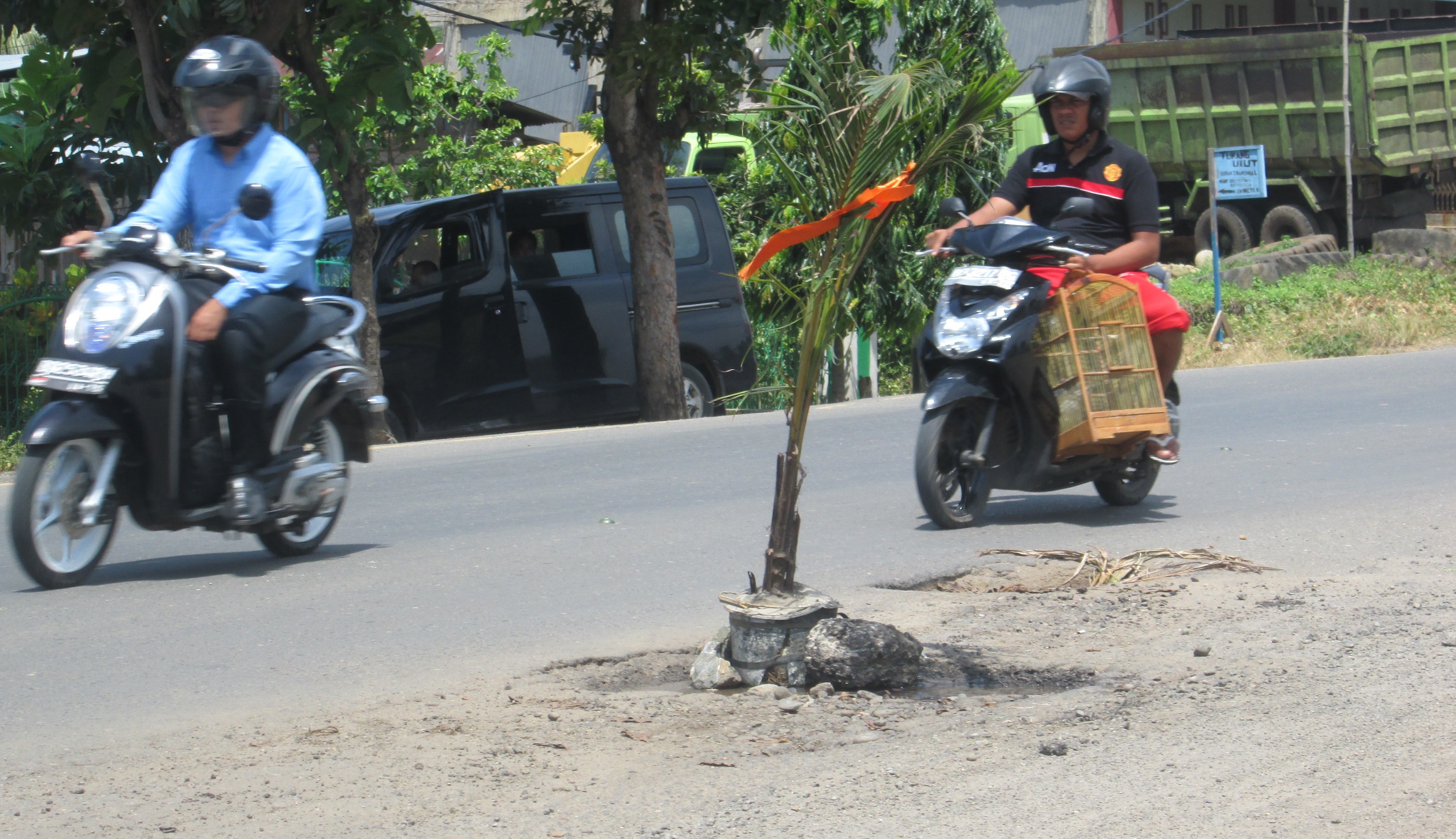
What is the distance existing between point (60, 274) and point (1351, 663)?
36.4 ft

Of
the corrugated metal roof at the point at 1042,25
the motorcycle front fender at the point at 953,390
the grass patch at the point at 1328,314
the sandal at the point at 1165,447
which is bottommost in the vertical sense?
the grass patch at the point at 1328,314

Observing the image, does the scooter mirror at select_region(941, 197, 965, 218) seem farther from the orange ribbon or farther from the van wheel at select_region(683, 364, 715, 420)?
the van wheel at select_region(683, 364, 715, 420)

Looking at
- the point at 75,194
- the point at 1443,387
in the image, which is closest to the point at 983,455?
the point at 1443,387

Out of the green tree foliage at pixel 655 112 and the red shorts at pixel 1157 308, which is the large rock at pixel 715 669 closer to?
the red shorts at pixel 1157 308

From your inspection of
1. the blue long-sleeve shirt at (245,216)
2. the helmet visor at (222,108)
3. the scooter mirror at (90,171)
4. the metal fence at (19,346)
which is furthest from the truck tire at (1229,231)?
the scooter mirror at (90,171)

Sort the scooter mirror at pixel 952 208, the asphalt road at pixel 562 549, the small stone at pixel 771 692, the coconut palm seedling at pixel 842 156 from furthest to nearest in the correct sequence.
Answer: the scooter mirror at pixel 952 208
the asphalt road at pixel 562 549
the coconut palm seedling at pixel 842 156
the small stone at pixel 771 692

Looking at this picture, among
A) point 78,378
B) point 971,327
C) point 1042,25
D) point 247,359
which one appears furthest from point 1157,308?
point 1042,25

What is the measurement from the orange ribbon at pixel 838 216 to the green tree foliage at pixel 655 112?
7.85 metres

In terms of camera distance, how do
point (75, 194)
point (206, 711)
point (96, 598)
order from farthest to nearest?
point (75, 194)
point (96, 598)
point (206, 711)

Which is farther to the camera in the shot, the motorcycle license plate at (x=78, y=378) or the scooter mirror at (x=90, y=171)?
the scooter mirror at (x=90, y=171)

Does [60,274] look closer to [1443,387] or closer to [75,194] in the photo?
[75,194]

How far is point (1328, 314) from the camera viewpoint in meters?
18.0

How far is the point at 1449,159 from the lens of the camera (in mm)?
23500

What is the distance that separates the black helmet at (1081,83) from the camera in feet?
21.5
